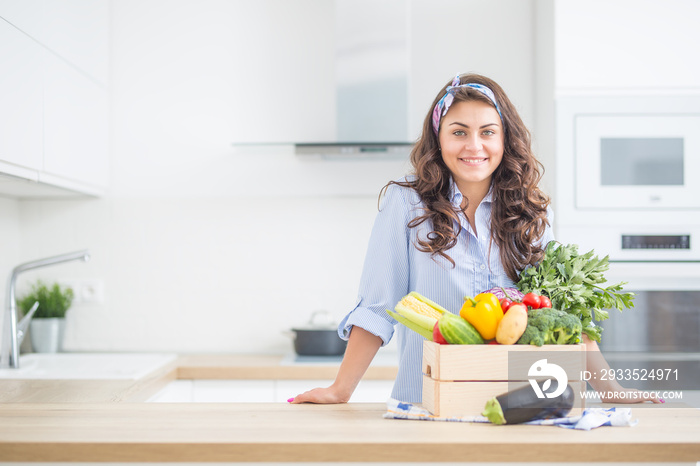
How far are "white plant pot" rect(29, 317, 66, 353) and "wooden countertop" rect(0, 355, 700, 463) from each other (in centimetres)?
148

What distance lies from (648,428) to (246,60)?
7.47 ft

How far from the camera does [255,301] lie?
111 inches

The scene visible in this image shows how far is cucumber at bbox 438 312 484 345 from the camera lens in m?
1.15

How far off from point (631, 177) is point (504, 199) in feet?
3.31

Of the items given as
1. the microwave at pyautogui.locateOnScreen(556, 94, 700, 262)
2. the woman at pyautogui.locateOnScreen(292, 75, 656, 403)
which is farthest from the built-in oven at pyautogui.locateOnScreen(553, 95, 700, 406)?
the woman at pyautogui.locateOnScreen(292, 75, 656, 403)

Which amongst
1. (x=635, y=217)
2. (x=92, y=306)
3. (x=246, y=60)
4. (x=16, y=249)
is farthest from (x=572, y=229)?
(x=16, y=249)

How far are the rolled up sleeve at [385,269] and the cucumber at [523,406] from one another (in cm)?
35

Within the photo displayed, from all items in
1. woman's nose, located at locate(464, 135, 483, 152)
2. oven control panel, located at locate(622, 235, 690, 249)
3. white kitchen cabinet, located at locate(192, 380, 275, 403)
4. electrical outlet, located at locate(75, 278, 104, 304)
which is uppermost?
woman's nose, located at locate(464, 135, 483, 152)

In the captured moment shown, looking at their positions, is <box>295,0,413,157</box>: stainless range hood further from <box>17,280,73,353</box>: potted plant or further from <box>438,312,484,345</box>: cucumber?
<box>438,312,484,345</box>: cucumber

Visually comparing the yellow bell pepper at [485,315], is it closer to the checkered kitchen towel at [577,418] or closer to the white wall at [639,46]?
the checkered kitchen towel at [577,418]

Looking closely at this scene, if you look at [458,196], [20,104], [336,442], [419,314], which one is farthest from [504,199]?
[20,104]

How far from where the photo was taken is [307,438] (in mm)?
1051

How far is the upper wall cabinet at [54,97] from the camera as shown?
204 cm

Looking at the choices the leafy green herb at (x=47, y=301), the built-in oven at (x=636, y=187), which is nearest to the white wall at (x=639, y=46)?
the built-in oven at (x=636, y=187)
